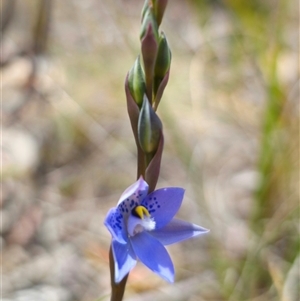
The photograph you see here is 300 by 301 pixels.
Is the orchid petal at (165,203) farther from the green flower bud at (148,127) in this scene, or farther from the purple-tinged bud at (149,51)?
the purple-tinged bud at (149,51)

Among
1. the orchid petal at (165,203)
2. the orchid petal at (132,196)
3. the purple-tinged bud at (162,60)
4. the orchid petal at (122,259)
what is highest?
the purple-tinged bud at (162,60)

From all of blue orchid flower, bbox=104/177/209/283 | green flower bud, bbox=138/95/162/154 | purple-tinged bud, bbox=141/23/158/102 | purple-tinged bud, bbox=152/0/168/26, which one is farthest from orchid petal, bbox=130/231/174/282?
purple-tinged bud, bbox=152/0/168/26

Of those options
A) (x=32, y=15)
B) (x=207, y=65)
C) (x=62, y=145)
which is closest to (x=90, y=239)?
(x=62, y=145)

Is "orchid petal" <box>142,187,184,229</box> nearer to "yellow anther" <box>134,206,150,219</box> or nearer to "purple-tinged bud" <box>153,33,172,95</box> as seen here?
"yellow anther" <box>134,206,150,219</box>

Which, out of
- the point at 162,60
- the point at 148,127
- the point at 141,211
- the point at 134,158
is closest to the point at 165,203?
the point at 141,211

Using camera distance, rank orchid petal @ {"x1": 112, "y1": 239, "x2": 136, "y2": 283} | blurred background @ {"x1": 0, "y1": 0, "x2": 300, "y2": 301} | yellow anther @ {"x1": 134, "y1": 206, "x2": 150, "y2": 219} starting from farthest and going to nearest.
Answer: blurred background @ {"x1": 0, "y1": 0, "x2": 300, "y2": 301}
yellow anther @ {"x1": 134, "y1": 206, "x2": 150, "y2": 219}
orchid petal @ {"x1": 112, "y1": 239, "x2": 136, "y2": 283}

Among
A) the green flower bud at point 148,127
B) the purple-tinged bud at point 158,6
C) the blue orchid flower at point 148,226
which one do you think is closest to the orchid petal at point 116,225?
the blue orchid flower at point 148,226
